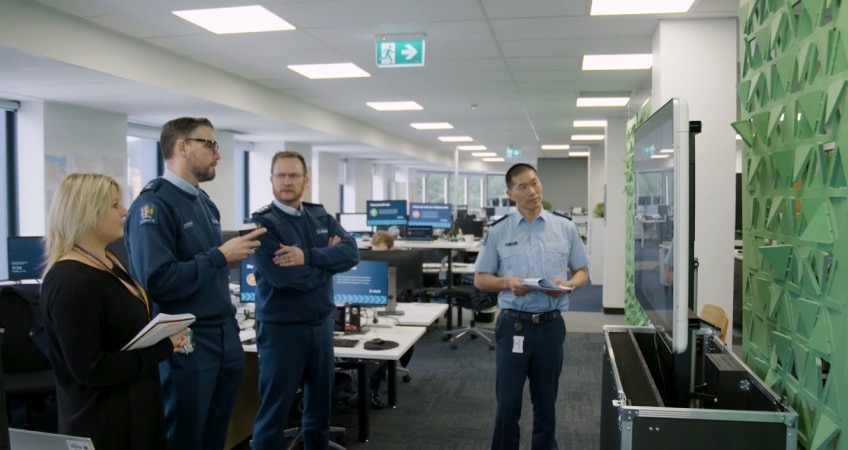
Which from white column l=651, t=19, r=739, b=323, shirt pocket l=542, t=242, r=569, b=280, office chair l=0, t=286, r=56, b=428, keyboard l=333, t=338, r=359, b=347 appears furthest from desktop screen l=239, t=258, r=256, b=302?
white column l=651, t=19, r=739, b=323

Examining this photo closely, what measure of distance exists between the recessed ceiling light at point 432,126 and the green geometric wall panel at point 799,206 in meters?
9.26

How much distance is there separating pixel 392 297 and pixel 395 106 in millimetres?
5162

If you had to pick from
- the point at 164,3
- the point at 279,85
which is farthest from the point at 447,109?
the point at 164,3

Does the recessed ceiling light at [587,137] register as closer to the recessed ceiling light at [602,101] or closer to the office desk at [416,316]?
the recessed ceiling light at [602,101]

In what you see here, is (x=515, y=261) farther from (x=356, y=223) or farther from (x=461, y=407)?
(x=356, y=223)

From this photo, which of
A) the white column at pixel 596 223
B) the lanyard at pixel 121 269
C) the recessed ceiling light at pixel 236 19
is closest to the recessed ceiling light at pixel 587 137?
the white column at pixel 596 223

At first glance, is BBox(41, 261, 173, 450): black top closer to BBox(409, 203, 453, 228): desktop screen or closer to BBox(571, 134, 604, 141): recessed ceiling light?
BBox(409, 203, 453, 228): desktop screen

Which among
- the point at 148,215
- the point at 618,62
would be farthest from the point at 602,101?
the point at 148,215

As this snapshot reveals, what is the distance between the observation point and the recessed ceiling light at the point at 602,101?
8059 millimetres

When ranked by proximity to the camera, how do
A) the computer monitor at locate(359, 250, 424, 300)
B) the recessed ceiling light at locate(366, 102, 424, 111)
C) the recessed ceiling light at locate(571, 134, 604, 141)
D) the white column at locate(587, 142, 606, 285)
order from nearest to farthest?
the computer monitor at locate(359, 250, 424, 300)
the recessed ceiling light at locate(366, 102, 424, 111)
the white column at locate(587, 142, 606, 285)
the recessed ceiling light at locate(571, 134, 604, 141)

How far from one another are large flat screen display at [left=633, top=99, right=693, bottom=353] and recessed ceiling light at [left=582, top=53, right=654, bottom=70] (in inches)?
146

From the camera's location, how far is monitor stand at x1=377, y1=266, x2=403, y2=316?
453cm

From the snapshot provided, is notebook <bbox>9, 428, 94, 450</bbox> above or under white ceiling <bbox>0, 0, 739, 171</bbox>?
under

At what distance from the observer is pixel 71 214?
2.04 meters
